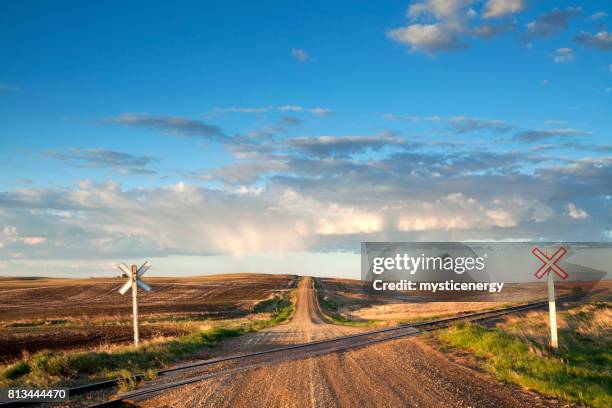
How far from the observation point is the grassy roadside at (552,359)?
1184 cm

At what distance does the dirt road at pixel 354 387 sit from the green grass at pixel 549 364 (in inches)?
26.4

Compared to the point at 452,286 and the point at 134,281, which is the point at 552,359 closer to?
the point at 134,281

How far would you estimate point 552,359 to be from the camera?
16.0 meters

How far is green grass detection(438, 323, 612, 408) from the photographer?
11.7m

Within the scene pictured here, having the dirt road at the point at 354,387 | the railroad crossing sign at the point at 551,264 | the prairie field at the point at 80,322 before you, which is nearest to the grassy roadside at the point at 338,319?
the prairie field at the point at 80,322

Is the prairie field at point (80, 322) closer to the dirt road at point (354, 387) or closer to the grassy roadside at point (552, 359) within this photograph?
the dirt road at point (354, 387)

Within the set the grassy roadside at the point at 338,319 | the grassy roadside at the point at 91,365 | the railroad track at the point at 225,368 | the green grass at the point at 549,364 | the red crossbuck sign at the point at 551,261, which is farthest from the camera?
the grassy roadside at the point at 338,319

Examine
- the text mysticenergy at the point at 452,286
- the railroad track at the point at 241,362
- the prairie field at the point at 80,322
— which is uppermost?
the railroad track at the point at 241,362

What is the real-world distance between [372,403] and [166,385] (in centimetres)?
613

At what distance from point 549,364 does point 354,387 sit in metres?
6.36

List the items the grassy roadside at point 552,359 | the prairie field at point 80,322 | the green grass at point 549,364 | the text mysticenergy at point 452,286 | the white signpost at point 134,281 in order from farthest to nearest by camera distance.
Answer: the text mysticenergy at point 452,286
the prairie field at point 80,322
the white signpost at point 134,281
the grassy roadside at point 552,359
the green grass at point 549,364

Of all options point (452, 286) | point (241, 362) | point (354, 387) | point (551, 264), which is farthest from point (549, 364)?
point (452, 286)

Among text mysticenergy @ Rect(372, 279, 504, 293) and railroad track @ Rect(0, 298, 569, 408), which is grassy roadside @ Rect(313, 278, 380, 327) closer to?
railroad track @ Rect(0, 298, 569, 408)

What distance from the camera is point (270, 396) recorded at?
12297 millimetres
